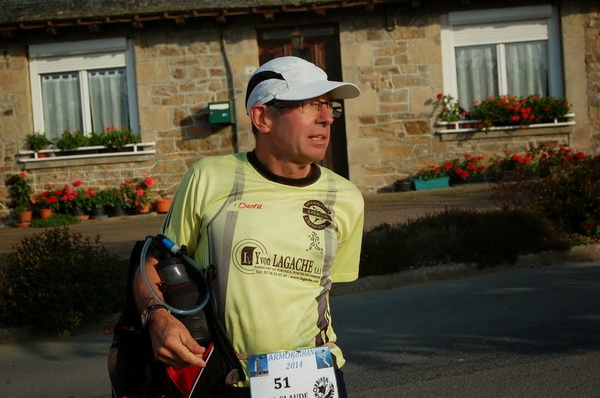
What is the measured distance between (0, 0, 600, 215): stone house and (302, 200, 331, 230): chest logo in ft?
40.9

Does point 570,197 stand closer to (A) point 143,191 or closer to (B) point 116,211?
(A) point 143,191

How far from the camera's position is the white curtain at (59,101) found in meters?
16.3

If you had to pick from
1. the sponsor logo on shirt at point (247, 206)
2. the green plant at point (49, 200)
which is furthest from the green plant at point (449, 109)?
the sponsor logo on shirt at point (247, 206)

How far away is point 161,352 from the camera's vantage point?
2611mm

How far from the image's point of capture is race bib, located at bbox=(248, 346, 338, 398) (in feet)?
9.16

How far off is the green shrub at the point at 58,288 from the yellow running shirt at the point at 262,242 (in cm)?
533

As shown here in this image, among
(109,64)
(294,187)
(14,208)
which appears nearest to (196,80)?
(109,64)

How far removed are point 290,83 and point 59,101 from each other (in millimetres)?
14121

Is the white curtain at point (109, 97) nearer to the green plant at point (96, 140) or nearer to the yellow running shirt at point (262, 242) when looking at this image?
the green plant at point (96, 140)

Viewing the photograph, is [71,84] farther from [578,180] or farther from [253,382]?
[253,382]

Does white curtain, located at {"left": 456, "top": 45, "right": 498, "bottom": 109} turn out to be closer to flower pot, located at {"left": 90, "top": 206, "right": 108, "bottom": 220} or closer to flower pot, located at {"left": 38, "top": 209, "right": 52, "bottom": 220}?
flower pot, located at {"left": 90, "top": 206, "right": 108, "bottom": 220}

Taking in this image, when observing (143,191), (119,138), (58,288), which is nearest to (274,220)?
(58,288)

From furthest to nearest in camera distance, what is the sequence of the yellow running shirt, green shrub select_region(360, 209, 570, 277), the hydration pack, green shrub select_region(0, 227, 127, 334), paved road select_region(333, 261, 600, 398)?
1. green shrub select_region(360, 209, 570, 277)
2. green shrub select_region(0, 227, 127, 334)
3. paved road select_region(333, 261, 600, 398)
4. the yellow running shirt
5. the hydration pack

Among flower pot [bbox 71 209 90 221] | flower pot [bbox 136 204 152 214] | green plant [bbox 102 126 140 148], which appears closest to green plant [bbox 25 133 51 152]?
green plant [bbox 102 126 140 148]
